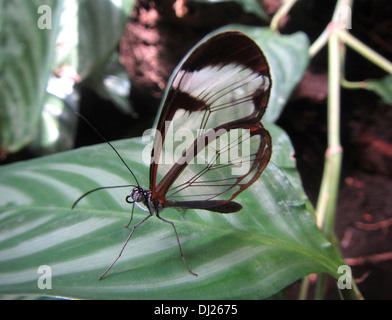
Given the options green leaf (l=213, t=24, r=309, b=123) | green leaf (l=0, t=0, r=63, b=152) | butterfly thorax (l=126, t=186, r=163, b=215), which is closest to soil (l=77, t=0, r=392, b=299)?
green leaf (l=213, t=24, r=309, b=123)

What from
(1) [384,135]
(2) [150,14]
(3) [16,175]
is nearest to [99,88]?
(2) [150,14]

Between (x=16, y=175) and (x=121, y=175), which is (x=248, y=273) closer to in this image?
(x=121, y=175)

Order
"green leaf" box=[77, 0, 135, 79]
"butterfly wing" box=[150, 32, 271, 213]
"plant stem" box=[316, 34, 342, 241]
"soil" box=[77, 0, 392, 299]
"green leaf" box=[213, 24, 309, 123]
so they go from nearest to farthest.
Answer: "butterfly wing" box=[150, 32, 271, 213], "plant stem" box=[316, 34, 342, 241], "green leaf" box=[213, 24, 309, 123], "green leaf" box=[77, 0, 135, 79], "soil" box=[77, 0, 392, 299]

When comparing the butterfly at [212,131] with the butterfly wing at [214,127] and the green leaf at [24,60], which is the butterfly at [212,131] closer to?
the butterfly wing at [214,127]

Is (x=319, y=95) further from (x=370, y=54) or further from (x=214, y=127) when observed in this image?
(x=214, y=127)

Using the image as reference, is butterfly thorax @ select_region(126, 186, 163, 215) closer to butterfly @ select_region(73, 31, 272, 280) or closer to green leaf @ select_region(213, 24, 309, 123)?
butterfly @ select_region(73, 31, 272, 280)

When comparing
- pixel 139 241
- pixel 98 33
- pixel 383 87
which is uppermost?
pixel 98 33

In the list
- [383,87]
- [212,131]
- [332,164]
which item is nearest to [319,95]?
[383,87]
